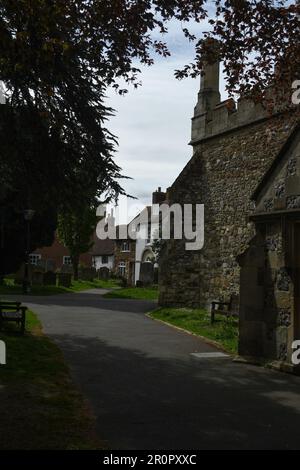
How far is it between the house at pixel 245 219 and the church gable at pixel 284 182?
0.06 feet

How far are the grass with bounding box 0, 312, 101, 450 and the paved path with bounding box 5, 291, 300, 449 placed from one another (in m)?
0.25

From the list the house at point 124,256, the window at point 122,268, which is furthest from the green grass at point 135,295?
the window at point 122,268

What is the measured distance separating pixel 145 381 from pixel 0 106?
6.54 metres

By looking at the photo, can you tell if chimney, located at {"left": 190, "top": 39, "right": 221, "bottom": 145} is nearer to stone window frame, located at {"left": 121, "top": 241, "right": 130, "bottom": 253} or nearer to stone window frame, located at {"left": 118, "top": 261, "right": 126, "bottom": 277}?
stone window frame, located at {"left": 121, "top": 241, "right": 130, "bottom": 253}

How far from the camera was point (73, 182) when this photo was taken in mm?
12117

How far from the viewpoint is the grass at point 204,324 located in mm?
12352

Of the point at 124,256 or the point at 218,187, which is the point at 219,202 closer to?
the point at 218,187

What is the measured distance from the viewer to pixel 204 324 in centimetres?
1516

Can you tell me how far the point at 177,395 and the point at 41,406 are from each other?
1.92 metres

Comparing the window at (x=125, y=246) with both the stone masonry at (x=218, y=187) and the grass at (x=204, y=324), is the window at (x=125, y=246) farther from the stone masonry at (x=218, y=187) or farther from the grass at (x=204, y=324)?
the grass at (x=204, y=324)

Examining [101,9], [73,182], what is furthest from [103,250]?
[101,9]

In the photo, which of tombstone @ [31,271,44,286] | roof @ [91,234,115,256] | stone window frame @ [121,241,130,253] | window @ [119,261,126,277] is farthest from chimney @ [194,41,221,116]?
roof @ [91,234,115,256]

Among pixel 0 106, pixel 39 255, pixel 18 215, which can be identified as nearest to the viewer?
pixel 0 106

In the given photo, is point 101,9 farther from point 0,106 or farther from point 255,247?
point 255,247
